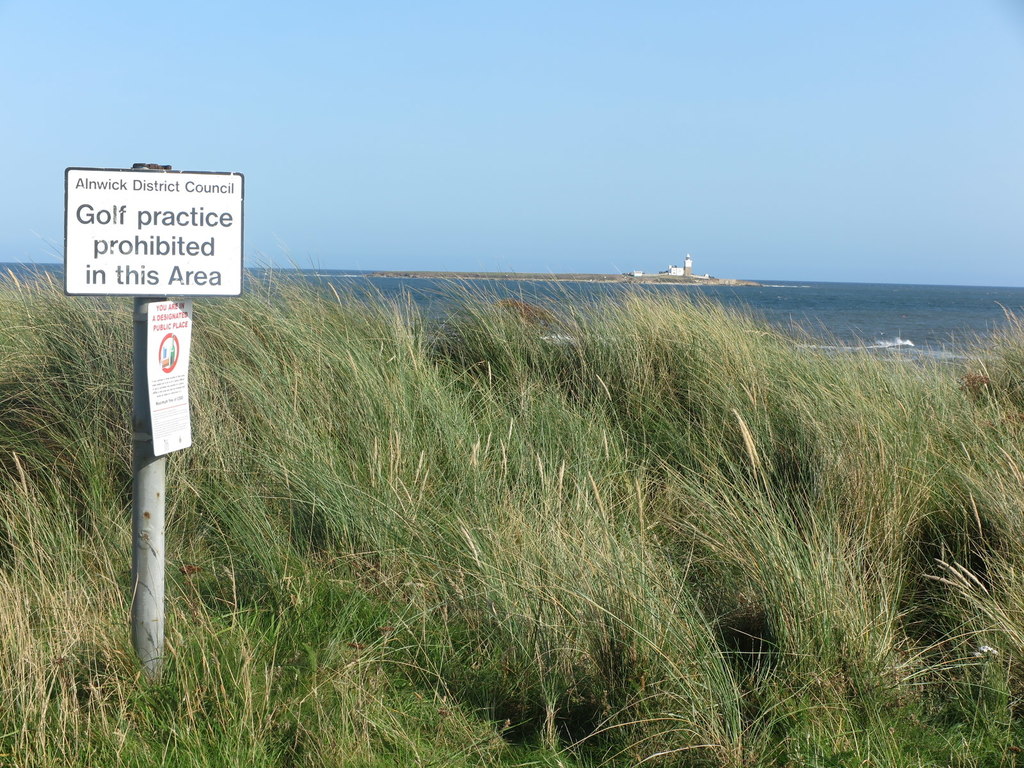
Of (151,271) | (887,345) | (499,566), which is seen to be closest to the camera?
(151,271)

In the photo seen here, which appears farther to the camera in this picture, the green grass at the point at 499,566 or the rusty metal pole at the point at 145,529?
the rusty metal pole at the point at 145,529

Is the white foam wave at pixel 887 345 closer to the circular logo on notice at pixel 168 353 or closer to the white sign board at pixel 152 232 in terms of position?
the white sign board at pixel 152 232

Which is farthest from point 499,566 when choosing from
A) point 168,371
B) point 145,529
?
point 168,371

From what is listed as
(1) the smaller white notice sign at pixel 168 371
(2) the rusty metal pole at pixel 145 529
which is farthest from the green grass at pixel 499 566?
(1) the smaller white notice sign at pixel 168 371

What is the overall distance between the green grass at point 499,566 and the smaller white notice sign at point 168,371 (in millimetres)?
585

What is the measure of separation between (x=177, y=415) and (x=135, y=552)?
416mm

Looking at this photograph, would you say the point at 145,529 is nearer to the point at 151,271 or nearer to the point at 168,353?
the point at 168,353

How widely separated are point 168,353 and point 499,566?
1.24 m

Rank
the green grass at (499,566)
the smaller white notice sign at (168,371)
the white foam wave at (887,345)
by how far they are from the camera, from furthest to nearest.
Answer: the white foam wave at (887,345)
the smaller white notice sign at (168,371)
the green grass at (499,566)

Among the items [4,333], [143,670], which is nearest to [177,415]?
[143,670]

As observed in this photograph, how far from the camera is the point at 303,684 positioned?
2523 millimetres

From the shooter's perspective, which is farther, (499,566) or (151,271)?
(499,566)

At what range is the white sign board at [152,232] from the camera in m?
2.50

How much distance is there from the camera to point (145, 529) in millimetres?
2584
